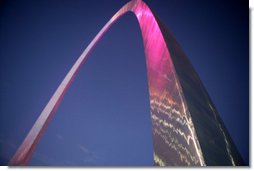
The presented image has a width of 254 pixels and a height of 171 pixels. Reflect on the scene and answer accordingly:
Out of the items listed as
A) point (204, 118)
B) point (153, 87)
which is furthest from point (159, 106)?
point (204, 118)

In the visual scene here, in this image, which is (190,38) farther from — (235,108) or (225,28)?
Answer: (235,108)

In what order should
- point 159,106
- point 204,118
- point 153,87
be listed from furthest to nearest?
point 153,87
point 159,106
point 204,118

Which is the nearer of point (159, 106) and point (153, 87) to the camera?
point (159, 106)

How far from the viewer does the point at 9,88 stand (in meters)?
2.99

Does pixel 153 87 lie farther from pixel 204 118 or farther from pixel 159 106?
pixel 204 118

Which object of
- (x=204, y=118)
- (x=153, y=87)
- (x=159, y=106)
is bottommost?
(x=204, y=118)

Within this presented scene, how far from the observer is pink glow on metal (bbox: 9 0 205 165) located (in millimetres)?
2621

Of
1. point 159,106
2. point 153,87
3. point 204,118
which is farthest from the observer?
point 153,87

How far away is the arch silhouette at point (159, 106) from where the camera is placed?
8.60 feet

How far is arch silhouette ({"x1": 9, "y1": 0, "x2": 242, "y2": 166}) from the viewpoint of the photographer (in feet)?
8.60

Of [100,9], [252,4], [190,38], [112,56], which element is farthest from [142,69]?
[252,4]

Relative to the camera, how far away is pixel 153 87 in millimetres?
3025

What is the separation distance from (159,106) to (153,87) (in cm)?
25

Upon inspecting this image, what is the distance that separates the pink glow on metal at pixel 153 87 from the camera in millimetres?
2621
